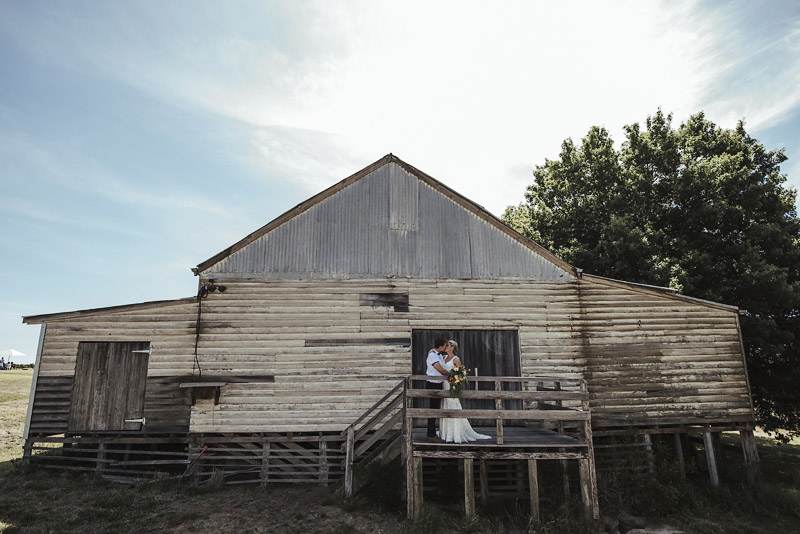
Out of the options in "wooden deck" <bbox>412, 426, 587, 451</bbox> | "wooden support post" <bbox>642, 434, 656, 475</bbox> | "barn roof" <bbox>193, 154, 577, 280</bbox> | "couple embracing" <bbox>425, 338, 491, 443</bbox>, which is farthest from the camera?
"barn roof" <bbox>193, 154, 577, 280</bbox>

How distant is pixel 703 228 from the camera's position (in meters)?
17.7

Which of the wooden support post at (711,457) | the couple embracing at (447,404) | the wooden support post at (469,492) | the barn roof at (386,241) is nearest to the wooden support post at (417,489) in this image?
the couple embracing at (447,404)

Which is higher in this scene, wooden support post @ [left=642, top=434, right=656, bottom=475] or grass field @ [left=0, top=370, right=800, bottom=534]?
wooden support post @ [left=642, top=434, right=656, bottom=475]

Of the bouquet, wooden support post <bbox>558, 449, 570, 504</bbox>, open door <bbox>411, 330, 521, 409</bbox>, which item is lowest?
wooden support post <bbox>558, 449, 570, 504</bbox>

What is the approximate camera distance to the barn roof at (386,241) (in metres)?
12.0

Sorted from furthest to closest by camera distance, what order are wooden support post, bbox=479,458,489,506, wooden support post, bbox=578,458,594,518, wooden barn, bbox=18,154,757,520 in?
1. wooden barn, bbox=18,154,757,520
2. wooden support post, bbox=479,458,489,506
3. wooden support post, bbox=578,458,594,518

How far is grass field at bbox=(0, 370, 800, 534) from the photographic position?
838 cm

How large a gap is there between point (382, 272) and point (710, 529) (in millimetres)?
8709

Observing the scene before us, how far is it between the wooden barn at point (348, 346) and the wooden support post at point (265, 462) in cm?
6

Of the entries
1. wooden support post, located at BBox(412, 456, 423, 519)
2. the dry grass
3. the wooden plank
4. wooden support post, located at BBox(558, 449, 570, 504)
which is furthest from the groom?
the dry grass

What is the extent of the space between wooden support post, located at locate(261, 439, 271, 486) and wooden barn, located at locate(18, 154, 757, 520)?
55 millimetres

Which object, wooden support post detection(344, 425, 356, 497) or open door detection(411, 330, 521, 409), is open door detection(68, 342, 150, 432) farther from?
open door detection(411, 330, 521, 409)

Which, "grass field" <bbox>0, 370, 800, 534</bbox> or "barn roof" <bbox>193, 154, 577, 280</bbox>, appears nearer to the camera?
"grass field" <bbox>0, 370, 800, 534</bbox>

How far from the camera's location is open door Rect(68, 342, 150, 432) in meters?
11.7
